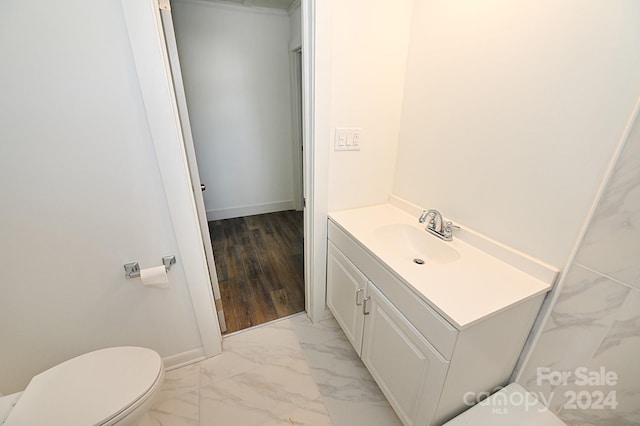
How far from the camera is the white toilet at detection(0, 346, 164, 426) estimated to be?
91 cm

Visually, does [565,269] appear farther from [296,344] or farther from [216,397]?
[216,397]

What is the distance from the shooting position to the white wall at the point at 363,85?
1.26m

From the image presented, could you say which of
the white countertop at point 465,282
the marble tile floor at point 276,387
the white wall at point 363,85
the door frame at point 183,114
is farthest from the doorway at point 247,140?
the white countertop at point 465,282

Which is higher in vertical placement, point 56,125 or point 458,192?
point 56,125

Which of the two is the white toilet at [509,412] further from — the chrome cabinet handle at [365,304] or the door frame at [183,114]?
the door frame at [183,114]

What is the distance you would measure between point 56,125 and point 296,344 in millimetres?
1653

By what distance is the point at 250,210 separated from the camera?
3617mm

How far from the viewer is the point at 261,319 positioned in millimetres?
1896

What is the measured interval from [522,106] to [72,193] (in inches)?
73.5

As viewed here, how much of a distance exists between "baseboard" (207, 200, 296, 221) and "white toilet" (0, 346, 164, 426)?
243 centimetres

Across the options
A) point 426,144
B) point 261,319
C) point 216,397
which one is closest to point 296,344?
point 261,319

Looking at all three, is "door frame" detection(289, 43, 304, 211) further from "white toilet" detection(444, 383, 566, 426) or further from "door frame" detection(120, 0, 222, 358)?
"white toilet" detection(444, 383, 566, 426)

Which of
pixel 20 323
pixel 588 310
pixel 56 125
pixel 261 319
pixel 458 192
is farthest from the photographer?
pixel 261 319

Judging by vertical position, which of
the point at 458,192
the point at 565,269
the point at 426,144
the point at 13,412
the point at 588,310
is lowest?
the point at 13,412
